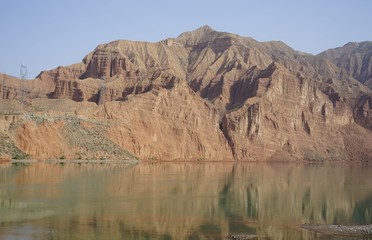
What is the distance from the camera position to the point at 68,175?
7394 centimetres

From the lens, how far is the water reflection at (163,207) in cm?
3706

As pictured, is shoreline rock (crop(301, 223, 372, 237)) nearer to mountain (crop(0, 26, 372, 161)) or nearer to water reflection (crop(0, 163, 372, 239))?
water reflection (crop(0, 163, 372, 239))

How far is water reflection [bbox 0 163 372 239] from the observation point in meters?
37.1

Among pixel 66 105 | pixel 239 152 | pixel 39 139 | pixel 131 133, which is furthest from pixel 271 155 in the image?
pixel 39 139

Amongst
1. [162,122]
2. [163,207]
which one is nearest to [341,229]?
[163,207]

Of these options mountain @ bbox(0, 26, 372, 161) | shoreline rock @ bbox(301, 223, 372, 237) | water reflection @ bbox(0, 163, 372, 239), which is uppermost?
mountain @ bbox(0, 26, 372, 161)

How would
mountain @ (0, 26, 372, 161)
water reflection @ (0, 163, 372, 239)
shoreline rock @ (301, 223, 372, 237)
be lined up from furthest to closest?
1. mountain @ (0, 26, 372, 161)
2. shoreline rock @ (301, 223, 372, 237)
3. water reflection @ (0, 163, 372, 239)

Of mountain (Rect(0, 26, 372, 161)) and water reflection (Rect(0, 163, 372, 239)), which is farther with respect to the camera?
mountain (Rect(0, 26, 372, 161))

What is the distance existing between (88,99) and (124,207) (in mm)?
136182

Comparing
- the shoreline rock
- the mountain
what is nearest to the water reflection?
the shoreline rock

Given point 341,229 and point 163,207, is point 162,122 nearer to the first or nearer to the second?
point 163,207

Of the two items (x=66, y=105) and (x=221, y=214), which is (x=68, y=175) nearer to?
(x=221, y=214)

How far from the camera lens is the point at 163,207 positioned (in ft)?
156

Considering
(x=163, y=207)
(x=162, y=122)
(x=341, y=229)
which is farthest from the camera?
(x=162, y=122)
